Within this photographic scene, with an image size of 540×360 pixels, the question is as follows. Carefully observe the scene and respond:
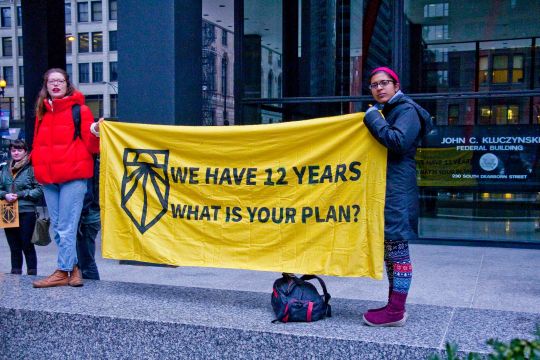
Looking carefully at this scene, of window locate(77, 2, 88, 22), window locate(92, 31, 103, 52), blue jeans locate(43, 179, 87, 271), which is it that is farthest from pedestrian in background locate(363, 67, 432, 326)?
window locate(77, 2, 88, 22)

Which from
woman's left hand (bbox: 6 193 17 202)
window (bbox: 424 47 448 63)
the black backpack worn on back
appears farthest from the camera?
window (bbox: 424 47 448 63)

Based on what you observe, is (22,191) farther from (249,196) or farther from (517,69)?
(517,69)

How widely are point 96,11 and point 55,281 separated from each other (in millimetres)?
61371

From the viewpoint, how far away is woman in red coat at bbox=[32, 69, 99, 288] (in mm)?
5625

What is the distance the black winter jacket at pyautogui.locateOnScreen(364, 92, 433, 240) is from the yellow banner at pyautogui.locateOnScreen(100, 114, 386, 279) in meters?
→ 0.13

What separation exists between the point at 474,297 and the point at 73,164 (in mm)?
4533

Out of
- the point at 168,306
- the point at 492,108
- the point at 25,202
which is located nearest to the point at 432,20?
the point at 492,108

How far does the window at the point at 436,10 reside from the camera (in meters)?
11.8

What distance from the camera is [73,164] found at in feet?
18.4

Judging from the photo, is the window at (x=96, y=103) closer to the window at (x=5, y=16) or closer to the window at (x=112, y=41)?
the window at (x=112, y=41)

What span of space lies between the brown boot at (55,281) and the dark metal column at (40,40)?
819 cm

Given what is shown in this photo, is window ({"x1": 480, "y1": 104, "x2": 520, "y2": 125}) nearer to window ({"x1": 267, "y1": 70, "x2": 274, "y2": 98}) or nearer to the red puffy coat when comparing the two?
window ({"x1": 267, "y1": 70, "x2": 274, "y2": 98})

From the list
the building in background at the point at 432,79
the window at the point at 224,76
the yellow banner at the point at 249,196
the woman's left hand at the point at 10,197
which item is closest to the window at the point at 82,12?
the building in background at the point at 432,79

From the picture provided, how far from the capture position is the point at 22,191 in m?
7.50
